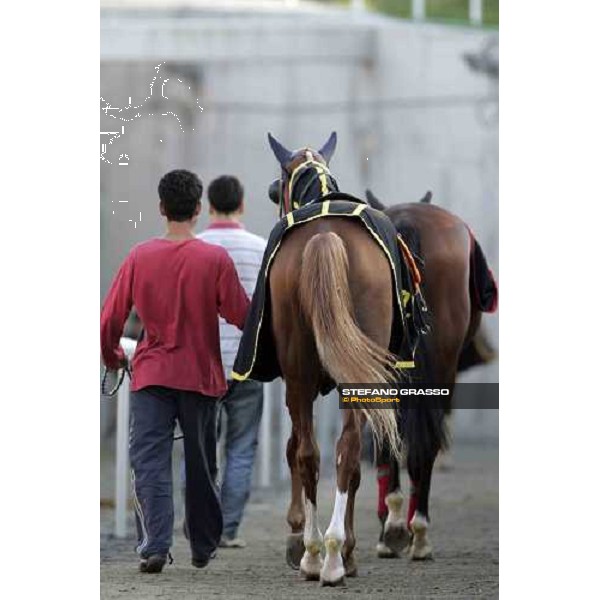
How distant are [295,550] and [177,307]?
37.8 inches

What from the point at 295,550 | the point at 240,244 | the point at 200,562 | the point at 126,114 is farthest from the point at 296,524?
the point at 126,114

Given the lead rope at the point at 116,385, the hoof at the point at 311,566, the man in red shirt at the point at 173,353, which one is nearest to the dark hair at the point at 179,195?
the man in red shirt at the point at 173,353

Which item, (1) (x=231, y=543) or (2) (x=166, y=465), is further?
(1) (x=231, y=543)

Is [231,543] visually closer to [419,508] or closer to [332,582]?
[419,508]

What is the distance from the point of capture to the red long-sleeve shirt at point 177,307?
7551mm

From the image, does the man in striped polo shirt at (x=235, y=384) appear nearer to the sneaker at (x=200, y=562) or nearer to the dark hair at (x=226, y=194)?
the dark hair at (x=226, y=194)

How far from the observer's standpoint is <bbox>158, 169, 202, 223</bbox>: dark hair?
764 cm

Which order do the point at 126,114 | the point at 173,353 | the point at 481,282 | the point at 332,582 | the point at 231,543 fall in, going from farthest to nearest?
the point at 231,543
the point at 481,282
the point at 126,114
the point at 173,353
the point at 332,582

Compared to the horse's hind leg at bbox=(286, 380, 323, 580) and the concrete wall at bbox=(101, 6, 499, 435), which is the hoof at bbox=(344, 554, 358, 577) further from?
the concrete wall at bbox=(101, 6, 499, 435)

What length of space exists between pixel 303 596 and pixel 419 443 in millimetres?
1040

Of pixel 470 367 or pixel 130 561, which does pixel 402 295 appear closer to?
pixel 470 367

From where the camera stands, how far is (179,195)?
7648 mm

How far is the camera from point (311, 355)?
7398 millimetres
